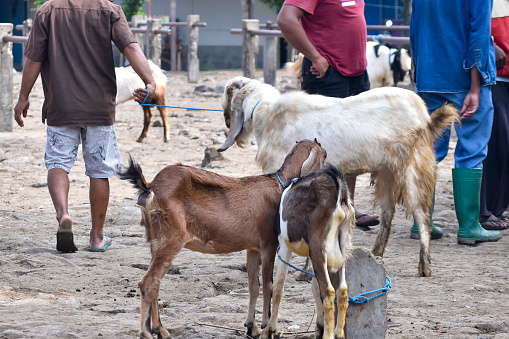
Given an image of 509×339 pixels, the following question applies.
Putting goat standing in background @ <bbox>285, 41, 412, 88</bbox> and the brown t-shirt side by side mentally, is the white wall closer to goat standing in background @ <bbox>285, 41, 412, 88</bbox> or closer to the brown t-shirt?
goat standing in background @ <bbox>285, 41, 412, 88</bbox>

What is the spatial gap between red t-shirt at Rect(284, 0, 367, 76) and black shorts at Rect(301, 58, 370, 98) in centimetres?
6

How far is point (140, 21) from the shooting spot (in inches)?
797

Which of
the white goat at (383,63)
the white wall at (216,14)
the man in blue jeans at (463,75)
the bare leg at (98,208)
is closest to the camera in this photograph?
the bare leg at (98,208)

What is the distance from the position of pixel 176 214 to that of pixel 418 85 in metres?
2.87

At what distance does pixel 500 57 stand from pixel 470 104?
672 mm

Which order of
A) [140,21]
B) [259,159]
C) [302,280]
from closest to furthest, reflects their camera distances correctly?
1. [302,280]
2. [259,159]
3. [140,21]

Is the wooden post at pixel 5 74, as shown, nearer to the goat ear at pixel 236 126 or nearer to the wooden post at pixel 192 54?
the goat ear at pixel 236 126

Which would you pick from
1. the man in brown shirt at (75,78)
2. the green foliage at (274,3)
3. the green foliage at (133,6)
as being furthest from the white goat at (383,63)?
the green foliage at (133,6)

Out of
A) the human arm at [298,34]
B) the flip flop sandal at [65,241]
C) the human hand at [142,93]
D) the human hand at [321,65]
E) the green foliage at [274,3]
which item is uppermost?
the green foliage at [274,3]

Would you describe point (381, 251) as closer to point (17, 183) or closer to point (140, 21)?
point (17, 183)

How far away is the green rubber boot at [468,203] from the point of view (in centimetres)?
519

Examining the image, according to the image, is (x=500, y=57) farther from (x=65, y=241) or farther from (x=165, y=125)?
(x=165, y=125)

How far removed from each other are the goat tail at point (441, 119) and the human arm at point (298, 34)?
856 millimetres

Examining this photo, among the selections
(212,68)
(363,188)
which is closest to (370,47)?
(363,188)
